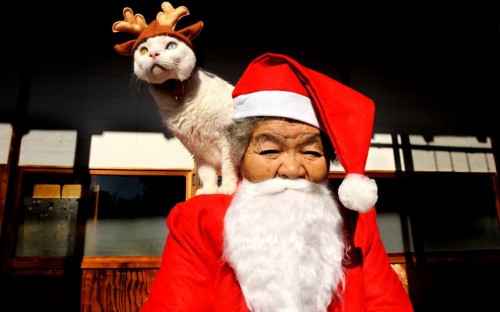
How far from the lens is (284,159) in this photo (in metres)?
0.83

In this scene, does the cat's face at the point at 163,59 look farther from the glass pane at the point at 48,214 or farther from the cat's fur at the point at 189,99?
the glass pane at the point at 48,214

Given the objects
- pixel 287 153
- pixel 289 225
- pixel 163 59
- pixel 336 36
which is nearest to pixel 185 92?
pixel 163 59

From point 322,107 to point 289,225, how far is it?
31cm

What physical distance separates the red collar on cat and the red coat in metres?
0.42

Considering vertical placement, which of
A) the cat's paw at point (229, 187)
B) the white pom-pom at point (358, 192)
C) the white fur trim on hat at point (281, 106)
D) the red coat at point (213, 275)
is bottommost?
the red coat at point (213, 275)

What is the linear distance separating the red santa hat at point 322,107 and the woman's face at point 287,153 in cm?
3

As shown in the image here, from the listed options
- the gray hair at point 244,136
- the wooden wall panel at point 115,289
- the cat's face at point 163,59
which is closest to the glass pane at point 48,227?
the wooden wall panel at point 115,289

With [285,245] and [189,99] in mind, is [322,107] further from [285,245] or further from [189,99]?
[189,99]

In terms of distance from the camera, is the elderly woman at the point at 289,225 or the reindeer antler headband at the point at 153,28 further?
the reindeer antler headband at the point at 153,28

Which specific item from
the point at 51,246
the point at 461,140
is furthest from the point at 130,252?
the point at 461,140

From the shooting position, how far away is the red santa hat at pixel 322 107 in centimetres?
72

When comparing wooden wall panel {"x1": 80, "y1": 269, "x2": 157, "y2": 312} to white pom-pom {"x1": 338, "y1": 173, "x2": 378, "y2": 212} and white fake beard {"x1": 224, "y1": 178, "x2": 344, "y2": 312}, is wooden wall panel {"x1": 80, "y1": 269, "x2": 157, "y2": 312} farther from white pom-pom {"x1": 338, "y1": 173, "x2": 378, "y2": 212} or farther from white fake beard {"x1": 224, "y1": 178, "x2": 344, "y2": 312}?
white pom-pom {"x1": 338, "y1": 173, "x2": 378, "y2": 212}

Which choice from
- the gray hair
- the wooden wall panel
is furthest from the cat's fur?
the wooden wall panel

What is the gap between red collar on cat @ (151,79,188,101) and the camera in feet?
3.56
